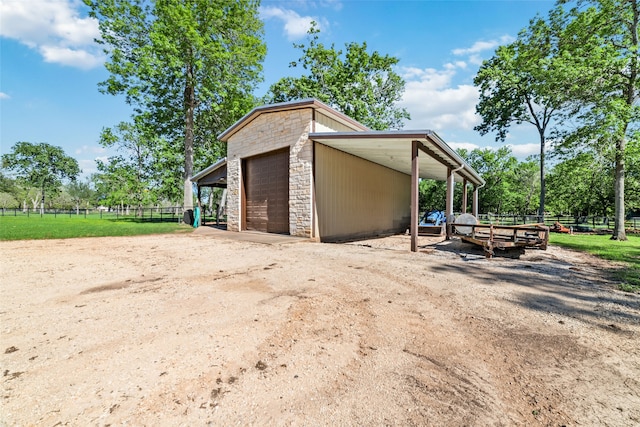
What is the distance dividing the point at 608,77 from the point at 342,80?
1725 cm

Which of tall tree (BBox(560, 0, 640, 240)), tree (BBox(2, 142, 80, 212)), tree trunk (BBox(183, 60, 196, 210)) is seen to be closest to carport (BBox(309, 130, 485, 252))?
tall tree (BBox(560, 0, 640, 240))

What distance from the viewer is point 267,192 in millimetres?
10953

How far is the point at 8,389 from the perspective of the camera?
5.53 ft

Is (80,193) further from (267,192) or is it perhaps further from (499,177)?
(499,177)

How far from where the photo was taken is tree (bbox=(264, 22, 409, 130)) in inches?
911

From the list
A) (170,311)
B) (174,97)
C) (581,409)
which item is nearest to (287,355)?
(170,311)

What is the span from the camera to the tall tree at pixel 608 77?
409 inches

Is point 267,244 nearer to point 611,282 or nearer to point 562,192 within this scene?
point 611,282

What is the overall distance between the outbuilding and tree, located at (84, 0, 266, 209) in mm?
7015

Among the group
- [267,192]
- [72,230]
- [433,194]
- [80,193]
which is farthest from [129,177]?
[80,193]

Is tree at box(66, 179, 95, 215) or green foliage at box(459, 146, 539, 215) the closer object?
green foliage at box(459, 146, 539, 215)

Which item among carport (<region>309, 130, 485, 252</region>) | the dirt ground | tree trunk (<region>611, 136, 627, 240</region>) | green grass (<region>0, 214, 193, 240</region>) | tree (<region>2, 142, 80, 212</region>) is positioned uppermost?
tree (<region>2, 142, 80, 212</region>)

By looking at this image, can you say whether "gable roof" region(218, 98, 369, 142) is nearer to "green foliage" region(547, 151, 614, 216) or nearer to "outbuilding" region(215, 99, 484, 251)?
"outbuilding" region(215, 99, 484, 251)

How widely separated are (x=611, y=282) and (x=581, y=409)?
14.9ft
